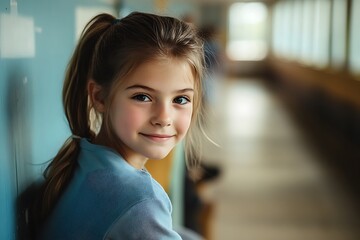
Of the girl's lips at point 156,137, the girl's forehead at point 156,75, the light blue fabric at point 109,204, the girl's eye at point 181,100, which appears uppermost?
the girl's forehead at point 156,75

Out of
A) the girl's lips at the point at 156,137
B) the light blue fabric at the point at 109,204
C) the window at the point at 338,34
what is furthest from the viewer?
the window at the point at 338,34

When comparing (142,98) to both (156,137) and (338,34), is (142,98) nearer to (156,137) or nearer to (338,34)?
(156,137)

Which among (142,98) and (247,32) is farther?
(247,32)

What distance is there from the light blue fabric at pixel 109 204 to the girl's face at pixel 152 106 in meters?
0.06

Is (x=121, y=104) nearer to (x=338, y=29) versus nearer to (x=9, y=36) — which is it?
(x=9, y=36)

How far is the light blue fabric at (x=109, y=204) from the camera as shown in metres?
0.94

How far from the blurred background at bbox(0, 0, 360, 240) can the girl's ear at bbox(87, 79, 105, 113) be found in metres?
0.13

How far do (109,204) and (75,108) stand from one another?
30 centimetres

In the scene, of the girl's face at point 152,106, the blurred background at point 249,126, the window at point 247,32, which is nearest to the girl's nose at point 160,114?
the girl's face at point 152,106

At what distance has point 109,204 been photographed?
97 centimetres

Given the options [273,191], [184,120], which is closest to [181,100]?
[184,120]

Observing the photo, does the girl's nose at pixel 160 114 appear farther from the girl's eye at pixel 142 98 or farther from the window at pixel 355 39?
the window at pixel 355 39

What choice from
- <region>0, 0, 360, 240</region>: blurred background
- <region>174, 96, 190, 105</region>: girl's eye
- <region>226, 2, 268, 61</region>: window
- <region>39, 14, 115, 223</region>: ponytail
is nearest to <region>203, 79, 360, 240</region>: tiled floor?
<region>0, 0, 360, 240</region>: blurred background

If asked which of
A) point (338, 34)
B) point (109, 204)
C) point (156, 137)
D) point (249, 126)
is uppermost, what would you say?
point (338, 34)
